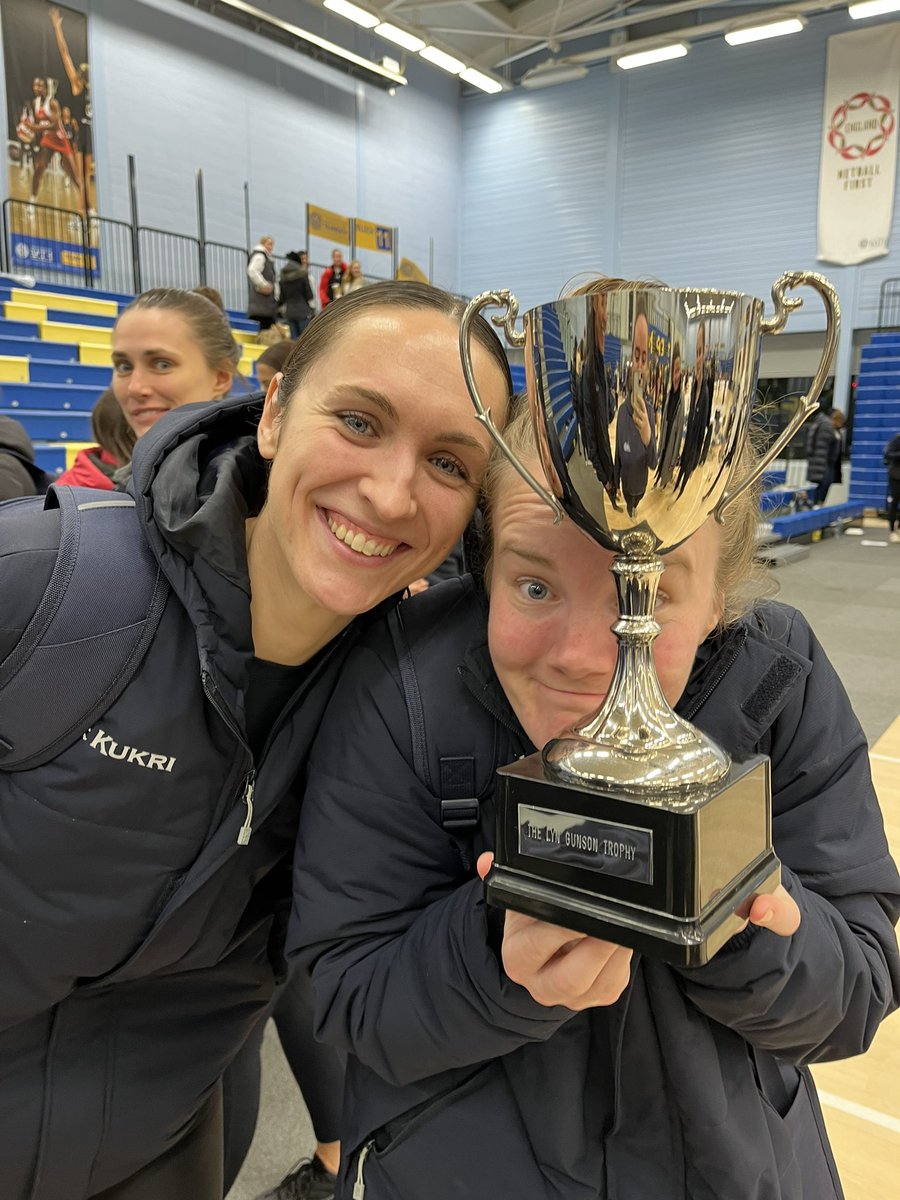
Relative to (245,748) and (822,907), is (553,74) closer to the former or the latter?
(245,748)

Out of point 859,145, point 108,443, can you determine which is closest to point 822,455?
point 859,145

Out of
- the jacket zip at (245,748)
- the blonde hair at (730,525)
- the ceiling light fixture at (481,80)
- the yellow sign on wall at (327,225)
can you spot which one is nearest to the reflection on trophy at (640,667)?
the blonde hair at (730,525)

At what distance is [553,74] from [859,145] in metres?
4.77

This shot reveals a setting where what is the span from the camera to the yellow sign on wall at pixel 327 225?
41.1ft

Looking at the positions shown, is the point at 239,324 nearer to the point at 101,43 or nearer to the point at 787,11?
the point at 101,43

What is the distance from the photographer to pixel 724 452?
0.67m

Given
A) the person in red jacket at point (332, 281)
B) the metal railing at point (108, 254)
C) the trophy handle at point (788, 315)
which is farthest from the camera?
the person in red jacket at point (332, 281)

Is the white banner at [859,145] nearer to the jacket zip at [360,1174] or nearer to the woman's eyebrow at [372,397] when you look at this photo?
the woman's eyebrow at [372,397]

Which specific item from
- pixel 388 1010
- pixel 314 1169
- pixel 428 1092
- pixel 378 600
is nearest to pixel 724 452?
pixel 378 600

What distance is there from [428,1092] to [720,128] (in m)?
14.6

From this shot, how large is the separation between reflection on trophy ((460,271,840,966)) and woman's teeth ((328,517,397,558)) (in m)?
0.28

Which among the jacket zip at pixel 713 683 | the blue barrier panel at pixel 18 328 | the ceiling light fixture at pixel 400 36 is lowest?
the jacket zip at pixel 713 683

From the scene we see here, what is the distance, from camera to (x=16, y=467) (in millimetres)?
1667

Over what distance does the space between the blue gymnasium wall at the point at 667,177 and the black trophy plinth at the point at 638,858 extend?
12.4 meters
